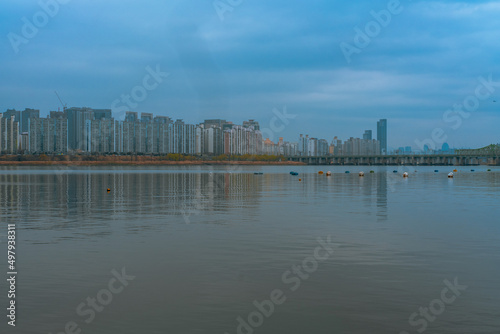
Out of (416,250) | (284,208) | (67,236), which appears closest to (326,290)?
(416,250)

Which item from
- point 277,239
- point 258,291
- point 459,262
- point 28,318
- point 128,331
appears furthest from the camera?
point 277,239

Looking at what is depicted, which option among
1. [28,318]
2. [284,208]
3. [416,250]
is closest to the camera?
[28,318]

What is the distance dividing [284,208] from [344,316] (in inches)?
1277

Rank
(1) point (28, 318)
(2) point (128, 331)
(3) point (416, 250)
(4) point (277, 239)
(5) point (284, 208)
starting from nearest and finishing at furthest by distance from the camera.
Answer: (2) point (128, 331), (1) point (28, 318), (3) point (416, 250), (4) point (277, 239), (5) point (284, 208)

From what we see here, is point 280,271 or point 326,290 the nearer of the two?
point 326,290

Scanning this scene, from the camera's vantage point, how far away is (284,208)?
157 ft

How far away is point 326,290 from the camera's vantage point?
18.3 meters

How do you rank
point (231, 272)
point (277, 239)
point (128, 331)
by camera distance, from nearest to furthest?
point (128, 331), point (231, 272), point (277, 239)

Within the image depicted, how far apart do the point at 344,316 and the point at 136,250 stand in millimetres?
13381

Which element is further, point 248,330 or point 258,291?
point 258,291

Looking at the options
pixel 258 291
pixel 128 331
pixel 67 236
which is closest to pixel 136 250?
pixel 67 236

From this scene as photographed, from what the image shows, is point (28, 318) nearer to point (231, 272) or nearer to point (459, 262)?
point (231, 272)

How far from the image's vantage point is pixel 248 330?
14.5m

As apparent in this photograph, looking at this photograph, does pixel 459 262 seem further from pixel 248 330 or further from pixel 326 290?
pixel 248 330
